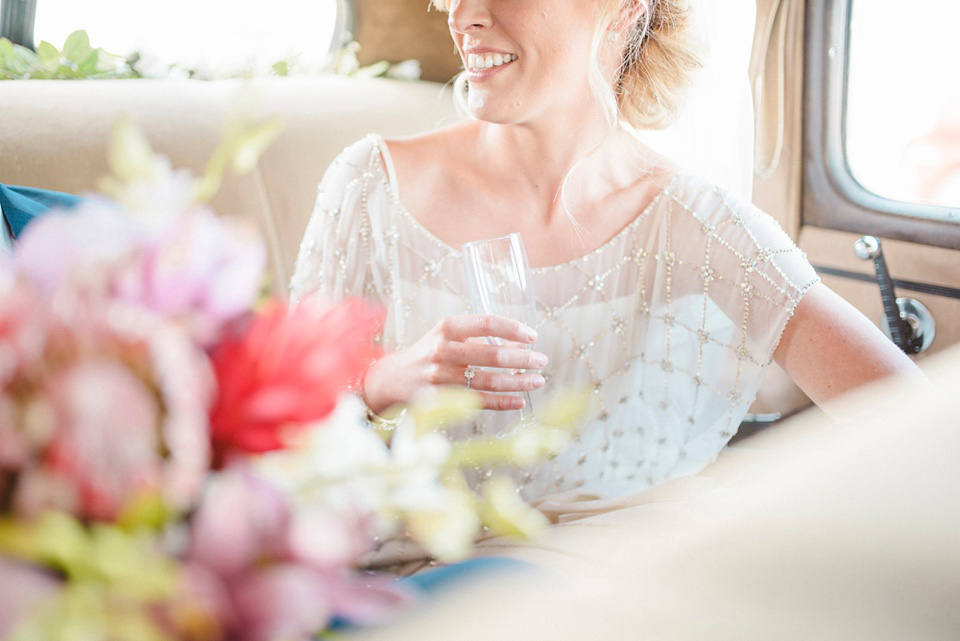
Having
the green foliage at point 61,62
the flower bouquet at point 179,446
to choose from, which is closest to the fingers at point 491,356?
the flower bouquet at point 179,446

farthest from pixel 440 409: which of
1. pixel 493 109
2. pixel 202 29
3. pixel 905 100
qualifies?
pixel 202 29

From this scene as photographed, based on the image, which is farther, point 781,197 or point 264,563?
point 781,197

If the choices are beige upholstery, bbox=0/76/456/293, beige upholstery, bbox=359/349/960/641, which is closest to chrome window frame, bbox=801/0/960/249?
beige upholstery, bbox=0/76/456/293

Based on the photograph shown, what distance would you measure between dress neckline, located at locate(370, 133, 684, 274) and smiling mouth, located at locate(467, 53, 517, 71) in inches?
11.4

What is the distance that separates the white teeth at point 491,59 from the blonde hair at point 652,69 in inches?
7.8

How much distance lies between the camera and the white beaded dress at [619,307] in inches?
58.1

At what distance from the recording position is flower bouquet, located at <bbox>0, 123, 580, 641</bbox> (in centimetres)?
33

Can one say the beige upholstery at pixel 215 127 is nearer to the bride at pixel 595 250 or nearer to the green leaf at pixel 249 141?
the bride at pixel 595 250

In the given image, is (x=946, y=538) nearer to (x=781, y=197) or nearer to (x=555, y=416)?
(x=555, y=416)

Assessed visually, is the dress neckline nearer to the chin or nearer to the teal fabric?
the chin

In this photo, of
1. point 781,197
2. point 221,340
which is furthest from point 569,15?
point 221,340

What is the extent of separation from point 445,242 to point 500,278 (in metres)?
0.55

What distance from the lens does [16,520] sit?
35 cm

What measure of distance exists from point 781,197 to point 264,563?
206 cm
